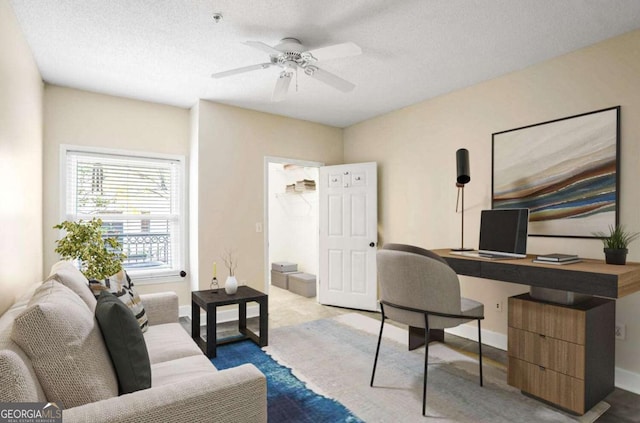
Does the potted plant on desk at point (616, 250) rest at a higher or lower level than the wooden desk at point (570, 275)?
higher

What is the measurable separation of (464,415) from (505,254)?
1223mm

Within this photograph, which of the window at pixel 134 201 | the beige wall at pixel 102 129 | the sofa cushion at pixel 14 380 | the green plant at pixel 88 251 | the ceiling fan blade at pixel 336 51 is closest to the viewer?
the sofa cushion at pixel 14 380

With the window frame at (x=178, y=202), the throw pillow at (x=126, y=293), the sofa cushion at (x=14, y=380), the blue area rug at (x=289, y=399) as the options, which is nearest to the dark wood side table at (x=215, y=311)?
the blue area rug at (x=289, y=399)

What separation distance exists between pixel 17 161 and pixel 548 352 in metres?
3.64

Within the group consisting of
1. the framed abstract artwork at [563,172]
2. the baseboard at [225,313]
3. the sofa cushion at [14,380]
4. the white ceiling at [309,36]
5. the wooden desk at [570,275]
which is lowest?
the baseboard at [225,313]

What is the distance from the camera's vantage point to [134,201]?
13.2ft

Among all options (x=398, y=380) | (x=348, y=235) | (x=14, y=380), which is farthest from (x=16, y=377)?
(x=348, y=235)

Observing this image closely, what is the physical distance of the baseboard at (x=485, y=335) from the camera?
3.20 metres

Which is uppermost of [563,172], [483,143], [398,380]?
[483,143]

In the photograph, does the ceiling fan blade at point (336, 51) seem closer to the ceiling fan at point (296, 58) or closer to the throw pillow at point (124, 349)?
the ceiling fan at point (296, 58)

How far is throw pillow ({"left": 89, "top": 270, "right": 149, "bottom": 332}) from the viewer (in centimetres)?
225

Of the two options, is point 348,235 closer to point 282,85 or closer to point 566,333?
point 282,85

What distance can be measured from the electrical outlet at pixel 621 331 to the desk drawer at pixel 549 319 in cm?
77

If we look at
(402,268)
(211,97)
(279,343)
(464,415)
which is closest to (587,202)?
(402,268)
